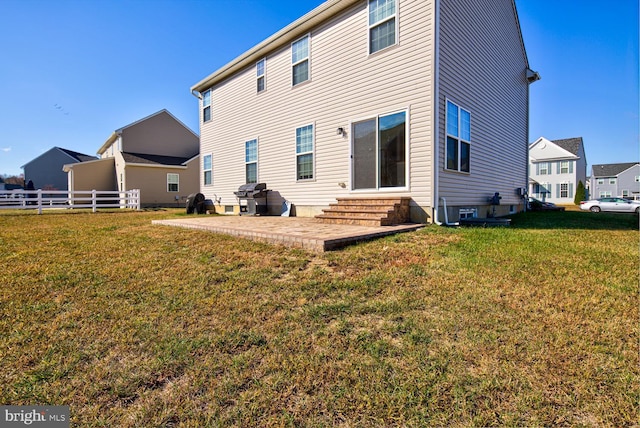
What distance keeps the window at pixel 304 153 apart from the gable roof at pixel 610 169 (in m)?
48.7

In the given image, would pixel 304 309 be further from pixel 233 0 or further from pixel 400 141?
pixel 233 0

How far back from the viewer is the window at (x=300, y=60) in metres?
8.80

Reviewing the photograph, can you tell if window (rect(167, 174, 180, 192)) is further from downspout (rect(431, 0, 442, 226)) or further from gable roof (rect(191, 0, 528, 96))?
downspout (rect(431, 0, 442, 226))

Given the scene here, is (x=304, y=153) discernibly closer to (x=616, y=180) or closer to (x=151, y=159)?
(x=151, y=159)

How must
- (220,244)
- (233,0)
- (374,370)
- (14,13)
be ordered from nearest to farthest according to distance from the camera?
(374,370) → (220,244) → (14,13) → (233,0)

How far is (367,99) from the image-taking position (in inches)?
287

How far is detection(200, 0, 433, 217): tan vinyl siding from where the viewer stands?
638cm

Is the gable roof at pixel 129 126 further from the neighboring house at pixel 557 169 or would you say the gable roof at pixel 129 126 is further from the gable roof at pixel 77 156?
the neighboring house at pixel 557 169

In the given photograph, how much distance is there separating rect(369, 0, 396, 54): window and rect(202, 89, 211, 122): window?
318 inches

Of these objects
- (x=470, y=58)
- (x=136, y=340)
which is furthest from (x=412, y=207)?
(x=136, y=340)

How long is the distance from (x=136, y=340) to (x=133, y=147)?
23.0 m

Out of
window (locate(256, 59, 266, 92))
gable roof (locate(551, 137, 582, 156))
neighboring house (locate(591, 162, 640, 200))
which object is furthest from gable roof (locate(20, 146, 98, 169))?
neighboring house (locate(591, 162, 640, 200))

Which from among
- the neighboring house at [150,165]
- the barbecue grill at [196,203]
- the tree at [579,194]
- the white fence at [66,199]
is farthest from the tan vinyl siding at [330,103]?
the tree at [579,194]

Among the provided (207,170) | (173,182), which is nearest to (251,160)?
(207,170)
